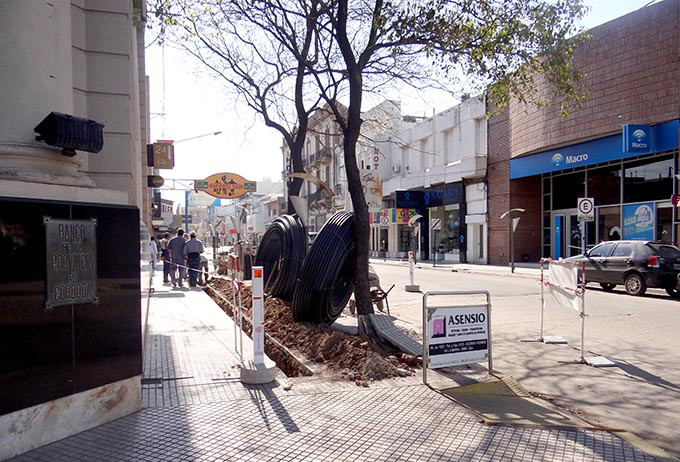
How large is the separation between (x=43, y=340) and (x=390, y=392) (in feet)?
10.9

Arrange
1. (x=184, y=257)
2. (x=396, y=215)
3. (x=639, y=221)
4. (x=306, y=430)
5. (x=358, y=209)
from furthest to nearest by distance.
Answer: (x=396, y=215), (x=639, y=221), (x=184, y=257), (x=358, y=209), (x=306, y=430)

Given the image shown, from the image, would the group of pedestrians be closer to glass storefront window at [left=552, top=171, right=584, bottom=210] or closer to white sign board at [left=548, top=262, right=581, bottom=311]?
white sign board at [left=548, top=262, right=581, bottom=311]

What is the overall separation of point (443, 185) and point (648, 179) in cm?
1375

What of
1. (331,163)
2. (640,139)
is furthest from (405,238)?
(640,139)

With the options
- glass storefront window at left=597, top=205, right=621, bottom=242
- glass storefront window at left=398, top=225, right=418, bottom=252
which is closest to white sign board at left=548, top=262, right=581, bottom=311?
glass storefront window at left=597, top=205, right=621, bottom=242

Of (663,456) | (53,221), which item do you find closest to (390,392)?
(663,456)

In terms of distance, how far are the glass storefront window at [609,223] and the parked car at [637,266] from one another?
28.3 ft

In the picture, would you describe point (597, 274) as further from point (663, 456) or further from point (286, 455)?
point (286, 455)

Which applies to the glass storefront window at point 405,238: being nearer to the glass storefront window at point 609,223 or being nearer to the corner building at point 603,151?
the corner building at point 603,151

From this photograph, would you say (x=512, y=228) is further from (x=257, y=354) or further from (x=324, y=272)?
(x=257, y=354)

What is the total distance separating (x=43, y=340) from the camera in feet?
13.4

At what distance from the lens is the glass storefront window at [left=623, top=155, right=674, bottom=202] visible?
21009 millimetres

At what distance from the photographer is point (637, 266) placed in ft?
49.4

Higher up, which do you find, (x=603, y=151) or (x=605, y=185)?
(x=603, y=151)
